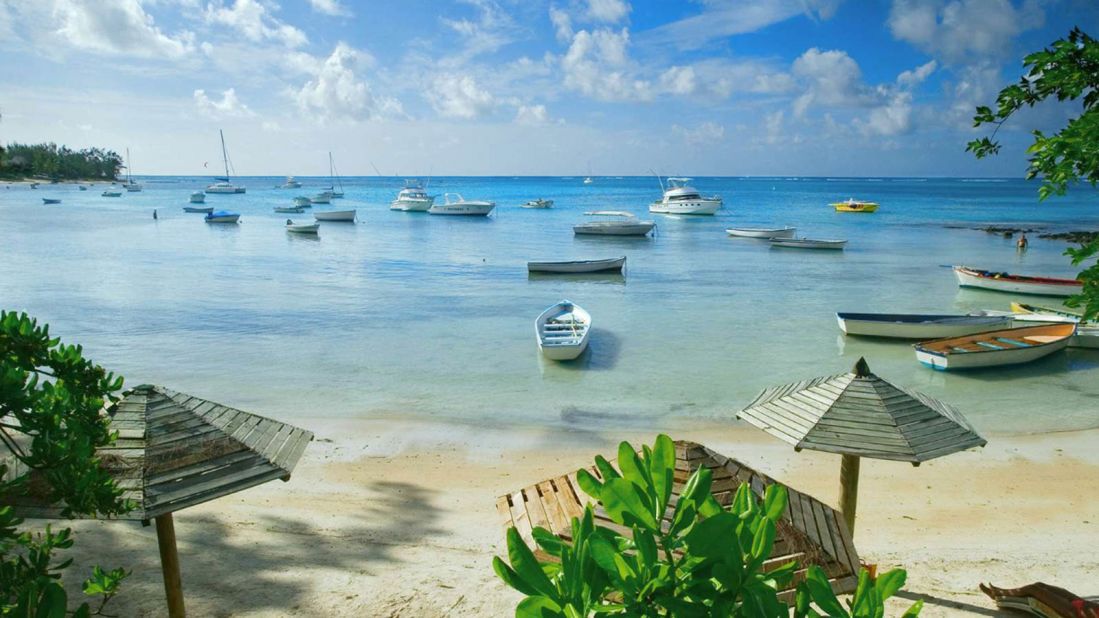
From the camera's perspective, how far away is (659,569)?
4.72ft

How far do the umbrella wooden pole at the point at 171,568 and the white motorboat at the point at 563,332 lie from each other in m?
12.3

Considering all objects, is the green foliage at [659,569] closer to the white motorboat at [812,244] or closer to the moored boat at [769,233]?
the white motorboat at [812,244]

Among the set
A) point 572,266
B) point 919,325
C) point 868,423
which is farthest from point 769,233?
point 868,423

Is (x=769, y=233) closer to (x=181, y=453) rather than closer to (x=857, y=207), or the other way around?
(x=857, y=207)

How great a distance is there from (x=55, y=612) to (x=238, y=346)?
70.9 feet

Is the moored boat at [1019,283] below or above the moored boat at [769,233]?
below

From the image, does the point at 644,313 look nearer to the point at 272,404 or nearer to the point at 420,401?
the point at 420,401

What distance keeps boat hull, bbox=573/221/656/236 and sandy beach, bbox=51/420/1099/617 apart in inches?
1512

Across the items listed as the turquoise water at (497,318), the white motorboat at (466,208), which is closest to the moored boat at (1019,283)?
the turquoise water at (497,318)

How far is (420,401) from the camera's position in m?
16.3

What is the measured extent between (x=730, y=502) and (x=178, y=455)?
457 centimetres

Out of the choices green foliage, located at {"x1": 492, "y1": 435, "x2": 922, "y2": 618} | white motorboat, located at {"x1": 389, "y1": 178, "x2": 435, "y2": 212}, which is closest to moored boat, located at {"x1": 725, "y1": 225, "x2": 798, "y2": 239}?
white motorboat, located at {"x1": 389, "y1": 178, "x2": 435, "y2": 212}

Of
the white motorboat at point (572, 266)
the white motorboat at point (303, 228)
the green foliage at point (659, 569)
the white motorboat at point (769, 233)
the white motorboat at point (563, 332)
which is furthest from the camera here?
the white motorboat at point (303, 228)

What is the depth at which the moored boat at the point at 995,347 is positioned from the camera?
17750 millimetres
